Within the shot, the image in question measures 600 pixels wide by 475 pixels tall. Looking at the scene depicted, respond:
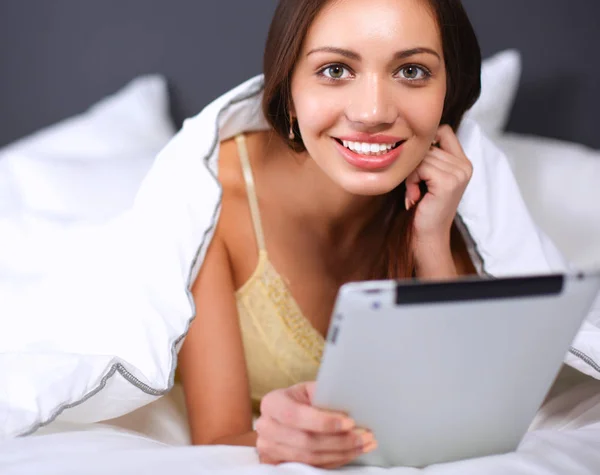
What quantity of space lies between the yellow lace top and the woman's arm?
0.31 feet

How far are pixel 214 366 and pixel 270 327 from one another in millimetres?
182

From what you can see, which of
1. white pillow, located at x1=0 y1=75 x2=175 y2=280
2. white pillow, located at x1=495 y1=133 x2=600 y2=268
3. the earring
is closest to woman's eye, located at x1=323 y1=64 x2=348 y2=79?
the earring

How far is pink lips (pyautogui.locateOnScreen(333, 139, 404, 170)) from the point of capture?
43.4 inches

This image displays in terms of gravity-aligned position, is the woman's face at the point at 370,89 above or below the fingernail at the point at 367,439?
above

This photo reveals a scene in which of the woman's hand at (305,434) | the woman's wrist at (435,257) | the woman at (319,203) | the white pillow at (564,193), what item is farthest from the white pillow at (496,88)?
the woman's hand at (305,434)

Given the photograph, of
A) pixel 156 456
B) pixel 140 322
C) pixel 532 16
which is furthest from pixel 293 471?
pixel 532 16

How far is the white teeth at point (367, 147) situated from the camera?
1.09 meters

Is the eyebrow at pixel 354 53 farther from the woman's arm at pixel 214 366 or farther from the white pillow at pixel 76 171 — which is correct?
the white pillow at pixel 76 171

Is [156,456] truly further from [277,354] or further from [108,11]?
[108,11]

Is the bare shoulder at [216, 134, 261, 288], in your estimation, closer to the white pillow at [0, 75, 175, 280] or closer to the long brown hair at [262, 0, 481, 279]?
the long brown hair at [262, 0, 481, 279]

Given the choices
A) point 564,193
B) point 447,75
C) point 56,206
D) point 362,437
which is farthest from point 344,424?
point 564,193

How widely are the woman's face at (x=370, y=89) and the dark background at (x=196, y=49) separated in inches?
34.1

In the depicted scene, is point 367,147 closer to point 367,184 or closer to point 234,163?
point 367,184

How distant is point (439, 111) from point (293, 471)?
22.1 inches
